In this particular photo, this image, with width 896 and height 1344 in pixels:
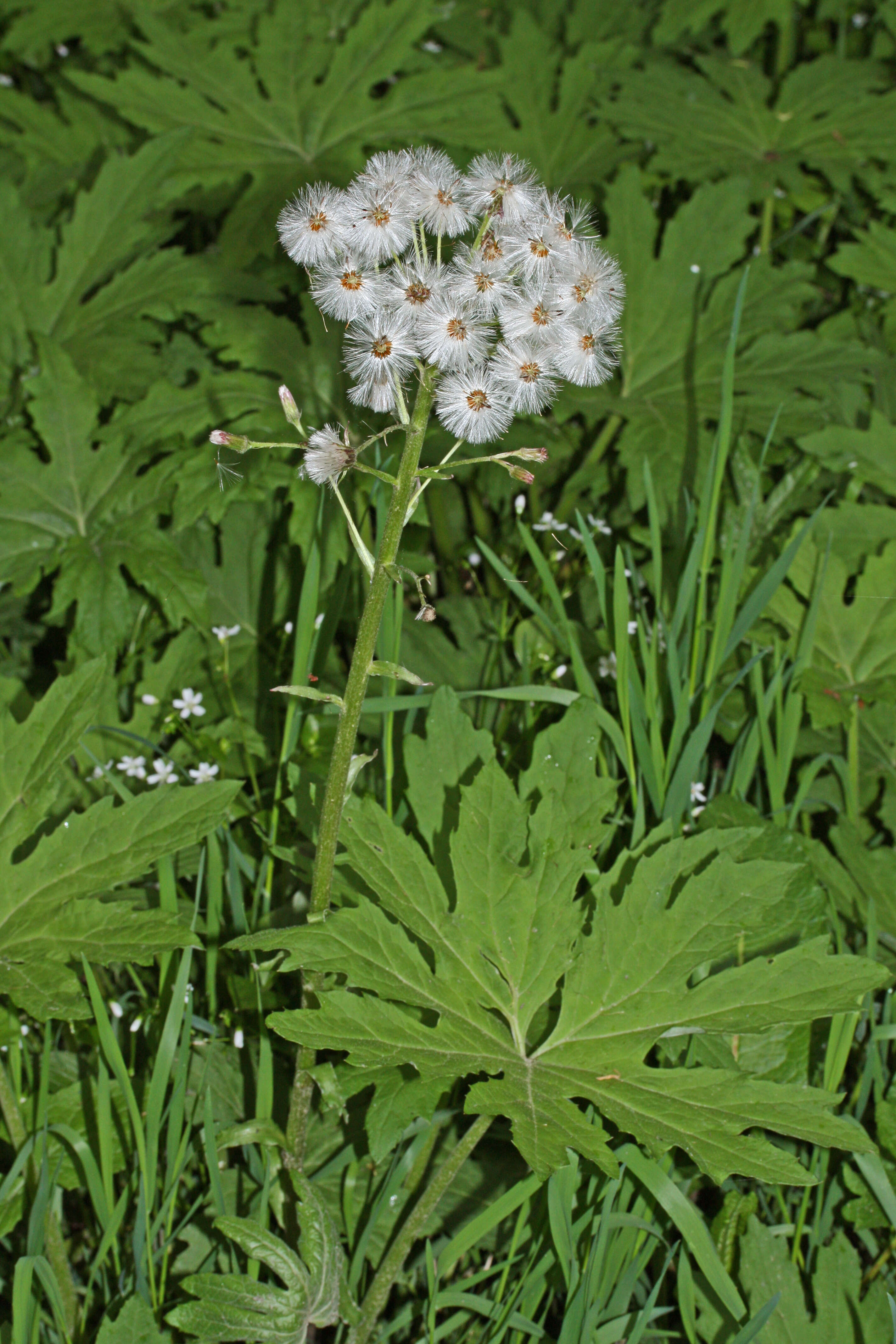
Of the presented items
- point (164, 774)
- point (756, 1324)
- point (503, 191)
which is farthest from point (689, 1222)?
point (503, 191)

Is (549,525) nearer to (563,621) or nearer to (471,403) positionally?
(563,621)

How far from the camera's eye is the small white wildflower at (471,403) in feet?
4.75

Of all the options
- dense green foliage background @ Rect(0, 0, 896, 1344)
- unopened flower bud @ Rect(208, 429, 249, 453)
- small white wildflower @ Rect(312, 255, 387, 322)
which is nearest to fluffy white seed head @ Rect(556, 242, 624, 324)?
small white wildflower @ Rect(312, 255, 387, 322)

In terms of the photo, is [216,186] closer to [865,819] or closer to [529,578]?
[529,578]

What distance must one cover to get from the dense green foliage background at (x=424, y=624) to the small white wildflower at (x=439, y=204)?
563mm

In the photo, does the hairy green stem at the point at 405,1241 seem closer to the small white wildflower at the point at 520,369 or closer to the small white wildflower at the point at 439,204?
the small white wildflower at the point at 520,369

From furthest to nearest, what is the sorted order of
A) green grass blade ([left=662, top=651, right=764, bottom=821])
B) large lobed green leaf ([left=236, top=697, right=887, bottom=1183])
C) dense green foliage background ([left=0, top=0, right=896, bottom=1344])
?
green grass blade ([left=662, top=651, right=764, bottom=821]) → dense green foliage background ([left=0, top=0, right=896, bottom=1344]) → large lobed green leaf ([left=236, top=697, right=887, bottom=1183])

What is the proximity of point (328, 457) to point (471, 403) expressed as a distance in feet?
0.70

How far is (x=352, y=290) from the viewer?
1.47 meters

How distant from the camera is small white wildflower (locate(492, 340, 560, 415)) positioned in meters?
1.46

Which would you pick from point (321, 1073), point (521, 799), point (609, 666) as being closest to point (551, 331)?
point (521, 799)

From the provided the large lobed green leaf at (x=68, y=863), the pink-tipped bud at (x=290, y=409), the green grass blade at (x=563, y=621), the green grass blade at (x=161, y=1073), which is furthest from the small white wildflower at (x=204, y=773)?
the pink-tipped bud at (x=290, y=409)

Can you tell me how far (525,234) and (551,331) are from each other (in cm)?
14

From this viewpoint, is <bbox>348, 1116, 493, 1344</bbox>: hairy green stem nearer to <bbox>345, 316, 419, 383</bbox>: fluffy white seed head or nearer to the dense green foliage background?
the dense green foliage background
